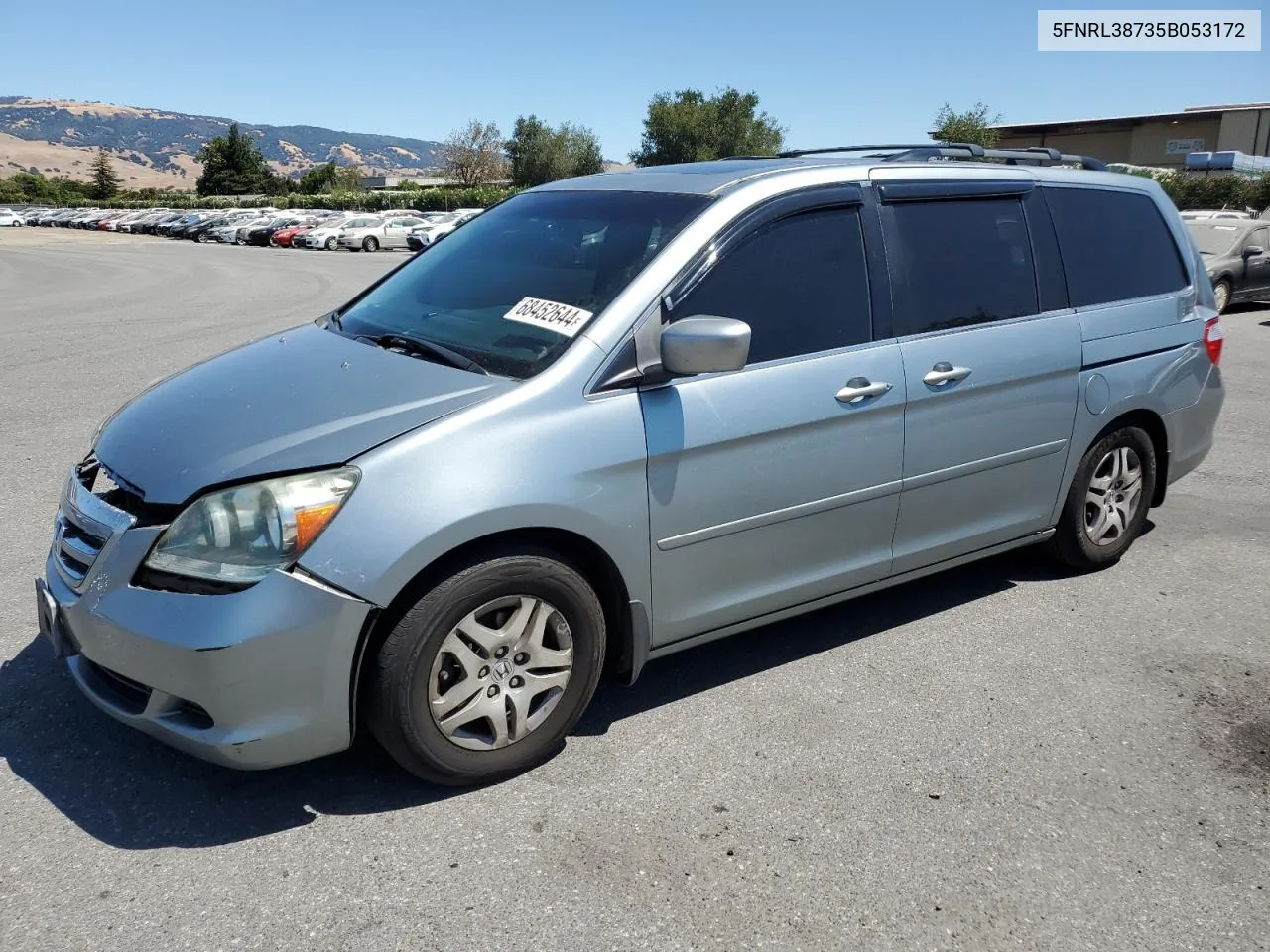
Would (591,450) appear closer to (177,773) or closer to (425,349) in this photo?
(425,349)

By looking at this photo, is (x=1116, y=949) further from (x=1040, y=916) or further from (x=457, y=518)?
(x=457, y=518)

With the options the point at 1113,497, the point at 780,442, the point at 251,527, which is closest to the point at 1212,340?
the point at 1113,497

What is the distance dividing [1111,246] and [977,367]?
1263 millimetres

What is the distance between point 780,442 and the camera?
3590 millimetres

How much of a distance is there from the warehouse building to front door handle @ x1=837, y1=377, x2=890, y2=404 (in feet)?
189

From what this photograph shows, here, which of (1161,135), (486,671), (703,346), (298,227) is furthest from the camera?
(1161,135)

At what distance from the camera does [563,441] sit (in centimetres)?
314

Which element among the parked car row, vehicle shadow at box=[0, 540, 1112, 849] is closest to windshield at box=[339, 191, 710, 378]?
vehicle shadow at box=[0, 540, 1112, 849]

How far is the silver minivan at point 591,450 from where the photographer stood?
284 cm

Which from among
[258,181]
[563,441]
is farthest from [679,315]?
[258,181]

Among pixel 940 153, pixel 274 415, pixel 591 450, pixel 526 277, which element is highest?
pixel 940 153

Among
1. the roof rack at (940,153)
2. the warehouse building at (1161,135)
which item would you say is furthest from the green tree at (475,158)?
the roof rack at (940,153)

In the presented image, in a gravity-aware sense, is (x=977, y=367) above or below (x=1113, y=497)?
above

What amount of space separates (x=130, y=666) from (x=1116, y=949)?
261cm
